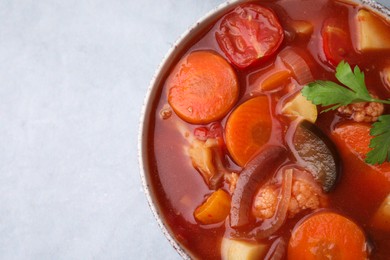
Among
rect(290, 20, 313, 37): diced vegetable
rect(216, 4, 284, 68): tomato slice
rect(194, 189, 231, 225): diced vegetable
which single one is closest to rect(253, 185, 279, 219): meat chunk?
rect(194, 189, 231, 225): diced vegetable

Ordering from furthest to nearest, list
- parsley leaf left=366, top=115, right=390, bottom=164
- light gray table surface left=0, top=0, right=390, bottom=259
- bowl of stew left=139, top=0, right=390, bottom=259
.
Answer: light gray table surface left=0, top=0, right=390, bottom=259, bowl of stew left=139, top=0, right=390, bottom=259, parsley leaf left=366, top=115, right=390, bottom=164

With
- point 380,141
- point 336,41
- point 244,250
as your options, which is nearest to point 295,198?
point 244,250

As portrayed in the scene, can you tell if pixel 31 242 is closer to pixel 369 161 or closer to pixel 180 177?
pixel 180 177

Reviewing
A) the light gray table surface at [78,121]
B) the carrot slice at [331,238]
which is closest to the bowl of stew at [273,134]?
the carrot slice at [331,238]

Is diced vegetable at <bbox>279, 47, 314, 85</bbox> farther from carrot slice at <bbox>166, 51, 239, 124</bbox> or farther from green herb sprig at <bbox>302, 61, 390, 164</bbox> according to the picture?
carrot slice at <bbox>166, 51, 239, 124</bbox>

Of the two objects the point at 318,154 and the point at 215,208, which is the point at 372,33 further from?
the point at 215,208

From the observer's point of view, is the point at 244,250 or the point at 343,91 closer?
the point at 343,91
